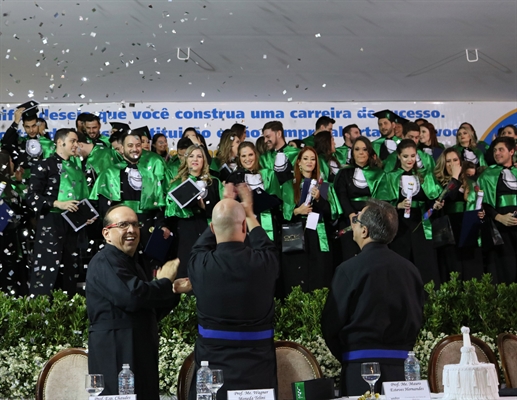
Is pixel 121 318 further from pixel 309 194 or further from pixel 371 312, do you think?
pixel 309 194

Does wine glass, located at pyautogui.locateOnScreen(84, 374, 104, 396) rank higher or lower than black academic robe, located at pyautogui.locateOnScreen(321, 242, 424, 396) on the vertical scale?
lower

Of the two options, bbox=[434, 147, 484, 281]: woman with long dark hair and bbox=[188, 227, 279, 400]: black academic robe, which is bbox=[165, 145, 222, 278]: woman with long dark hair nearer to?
bbox=[434, 147, 484, 281]: woman with long dark hair

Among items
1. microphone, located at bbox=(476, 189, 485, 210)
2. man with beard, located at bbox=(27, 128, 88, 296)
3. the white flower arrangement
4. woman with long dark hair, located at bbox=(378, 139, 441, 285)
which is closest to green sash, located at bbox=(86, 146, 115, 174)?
man with beard, located at bbox=(27, 128, 88, 296)

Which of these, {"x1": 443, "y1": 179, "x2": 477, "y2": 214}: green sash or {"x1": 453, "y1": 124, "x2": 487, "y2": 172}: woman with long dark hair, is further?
{"x1": 453, "y1": 124, "x2": 487, "y2": 172}: woman with long dark hair

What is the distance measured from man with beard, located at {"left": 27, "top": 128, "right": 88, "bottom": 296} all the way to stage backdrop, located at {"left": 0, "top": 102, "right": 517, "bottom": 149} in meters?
3.45

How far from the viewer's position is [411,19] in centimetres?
909

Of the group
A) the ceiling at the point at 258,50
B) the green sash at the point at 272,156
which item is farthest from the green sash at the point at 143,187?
the green sash at the point at 272,156

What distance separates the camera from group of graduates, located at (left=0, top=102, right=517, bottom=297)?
7844mm

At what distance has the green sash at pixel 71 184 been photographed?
7.83 metres

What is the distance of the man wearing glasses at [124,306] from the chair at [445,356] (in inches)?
57.5

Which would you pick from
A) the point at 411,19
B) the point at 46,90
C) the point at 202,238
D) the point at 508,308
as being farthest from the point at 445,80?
the point at 202,238

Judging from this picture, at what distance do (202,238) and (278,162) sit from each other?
456 centimetres

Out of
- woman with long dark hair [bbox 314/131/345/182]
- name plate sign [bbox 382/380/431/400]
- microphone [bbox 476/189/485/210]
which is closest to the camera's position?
name plate sign [bbox 382/380/431/400]

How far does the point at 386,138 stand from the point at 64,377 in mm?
6540
